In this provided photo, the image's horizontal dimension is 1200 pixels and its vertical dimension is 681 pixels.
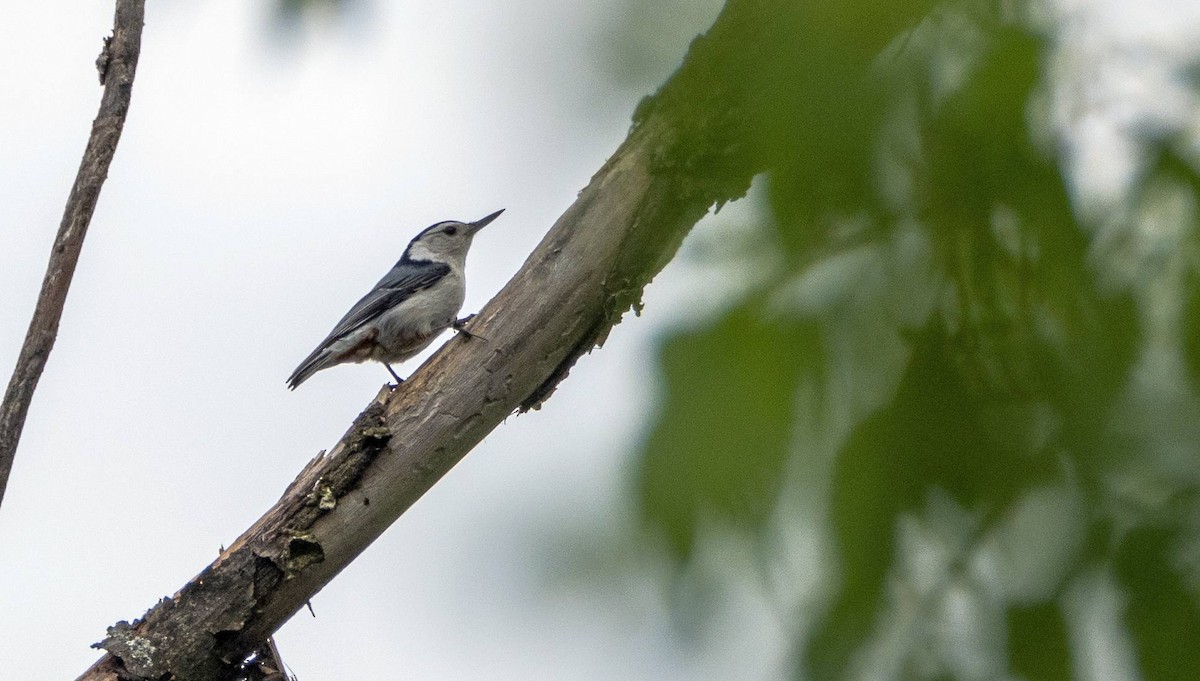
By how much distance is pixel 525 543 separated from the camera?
0.80 meters

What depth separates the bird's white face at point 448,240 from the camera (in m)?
8.15

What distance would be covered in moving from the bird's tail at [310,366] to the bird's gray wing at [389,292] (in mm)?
44

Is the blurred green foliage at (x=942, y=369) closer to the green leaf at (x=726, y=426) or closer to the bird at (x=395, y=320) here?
the green leaf at (x=726, y=426)

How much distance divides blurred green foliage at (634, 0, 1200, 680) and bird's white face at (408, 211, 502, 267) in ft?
24.0

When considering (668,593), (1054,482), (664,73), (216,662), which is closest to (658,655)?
(668,593)

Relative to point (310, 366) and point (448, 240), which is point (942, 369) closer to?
point (310, 366)

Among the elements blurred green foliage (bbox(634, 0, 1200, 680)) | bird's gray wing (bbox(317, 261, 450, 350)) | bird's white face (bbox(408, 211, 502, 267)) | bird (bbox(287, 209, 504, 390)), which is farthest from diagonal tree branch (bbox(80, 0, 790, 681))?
bird's white face (bbox(408, 211, 502, 267))

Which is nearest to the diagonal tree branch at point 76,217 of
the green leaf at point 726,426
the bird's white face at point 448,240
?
the green leaf at point 726,426

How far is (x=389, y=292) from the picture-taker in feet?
23.4

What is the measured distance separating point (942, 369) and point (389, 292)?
21.2 feet

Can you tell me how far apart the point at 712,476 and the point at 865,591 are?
14cm

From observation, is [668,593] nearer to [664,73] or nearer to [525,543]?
[525,543]

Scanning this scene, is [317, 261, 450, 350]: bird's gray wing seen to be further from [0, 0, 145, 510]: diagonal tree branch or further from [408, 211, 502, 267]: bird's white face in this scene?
[0, 0, 145, 510]: diagonal tree branch

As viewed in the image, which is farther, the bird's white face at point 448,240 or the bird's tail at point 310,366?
the bird's white face at point 448,240
